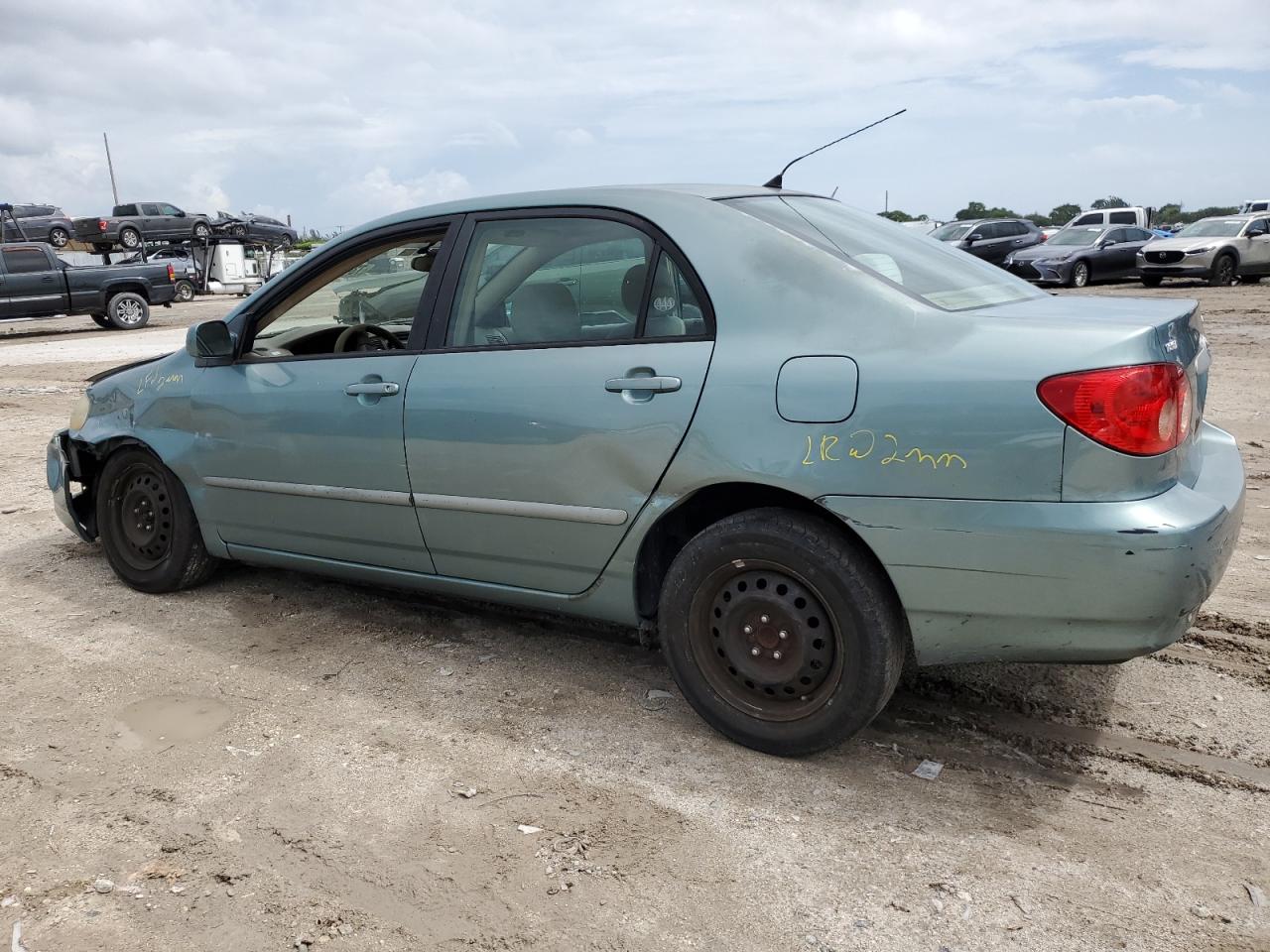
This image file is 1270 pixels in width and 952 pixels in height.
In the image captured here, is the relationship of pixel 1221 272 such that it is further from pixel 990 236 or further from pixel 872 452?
pixel 872 452

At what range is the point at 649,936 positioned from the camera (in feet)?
7.75

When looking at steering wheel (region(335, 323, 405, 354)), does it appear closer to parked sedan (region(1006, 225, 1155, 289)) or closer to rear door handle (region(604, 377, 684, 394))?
rear door handle (region(604, 377, 684, 394))

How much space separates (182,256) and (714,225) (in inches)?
1283

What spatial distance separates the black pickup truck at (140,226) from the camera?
3803 centimetres

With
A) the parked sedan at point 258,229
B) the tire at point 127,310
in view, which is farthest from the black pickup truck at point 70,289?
the parked sedan at point 258,229

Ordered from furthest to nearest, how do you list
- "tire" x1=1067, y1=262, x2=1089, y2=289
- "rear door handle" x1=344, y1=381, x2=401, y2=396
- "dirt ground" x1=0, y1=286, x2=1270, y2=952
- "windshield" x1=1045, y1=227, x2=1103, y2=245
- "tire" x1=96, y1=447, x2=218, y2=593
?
"windshield" x1=1045, y1=227, x2=1103, y2=245 < "tire" x1=1067, y1=262, x2=1089, y2=289 < "tire" x1=96, y1=447, x2=218, y2=593 < "rear door handle" x1=344, y1=381, x2=401, y2=396 < "dirt ground" x1=0, y1=286, x2=1270, y2=952

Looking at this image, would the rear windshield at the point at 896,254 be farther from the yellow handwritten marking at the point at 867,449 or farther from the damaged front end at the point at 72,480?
the damaged front end at the point at 72,480

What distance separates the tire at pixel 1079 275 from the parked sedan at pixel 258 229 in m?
24.3

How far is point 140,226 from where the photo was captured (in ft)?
129

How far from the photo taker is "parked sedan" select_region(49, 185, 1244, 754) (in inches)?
104

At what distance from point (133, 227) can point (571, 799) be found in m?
41.0

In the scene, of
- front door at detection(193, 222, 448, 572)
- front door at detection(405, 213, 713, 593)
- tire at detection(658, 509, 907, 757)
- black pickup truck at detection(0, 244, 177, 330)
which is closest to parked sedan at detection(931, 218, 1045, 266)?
black pickup truck at detection(0, 244, 177, 330)

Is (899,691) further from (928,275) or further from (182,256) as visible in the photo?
(182,256)

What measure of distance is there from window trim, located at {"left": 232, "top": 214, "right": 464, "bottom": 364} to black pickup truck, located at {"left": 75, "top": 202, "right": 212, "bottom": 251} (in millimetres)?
36420
